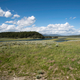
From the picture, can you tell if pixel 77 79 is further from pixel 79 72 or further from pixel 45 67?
pixel 45 67

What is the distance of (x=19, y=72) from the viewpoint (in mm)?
8719

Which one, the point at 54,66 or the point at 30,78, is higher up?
the point at 54,66

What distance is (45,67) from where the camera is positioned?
943 centimetres

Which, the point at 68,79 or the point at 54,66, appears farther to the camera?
the point at 54,66

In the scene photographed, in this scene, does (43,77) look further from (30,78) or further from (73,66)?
(73,66)

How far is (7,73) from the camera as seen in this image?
8.57 meters

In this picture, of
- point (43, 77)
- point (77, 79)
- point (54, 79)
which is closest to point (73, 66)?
point (77, 79)

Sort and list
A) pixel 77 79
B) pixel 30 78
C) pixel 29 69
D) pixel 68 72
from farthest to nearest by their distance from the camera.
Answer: pixel 29 69 < pixel 68 72 < pixel 30 78 < pixel 77 79

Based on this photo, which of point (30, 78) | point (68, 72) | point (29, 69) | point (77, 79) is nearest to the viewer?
point (77, 79)

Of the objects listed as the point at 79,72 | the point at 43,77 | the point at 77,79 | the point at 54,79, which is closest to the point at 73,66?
the point at 79,72

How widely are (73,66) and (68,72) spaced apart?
1606mm

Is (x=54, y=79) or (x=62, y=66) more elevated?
(x=62, y=66)

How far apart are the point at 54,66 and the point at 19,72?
5.11 m

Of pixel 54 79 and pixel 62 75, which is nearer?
pixel 54 79
